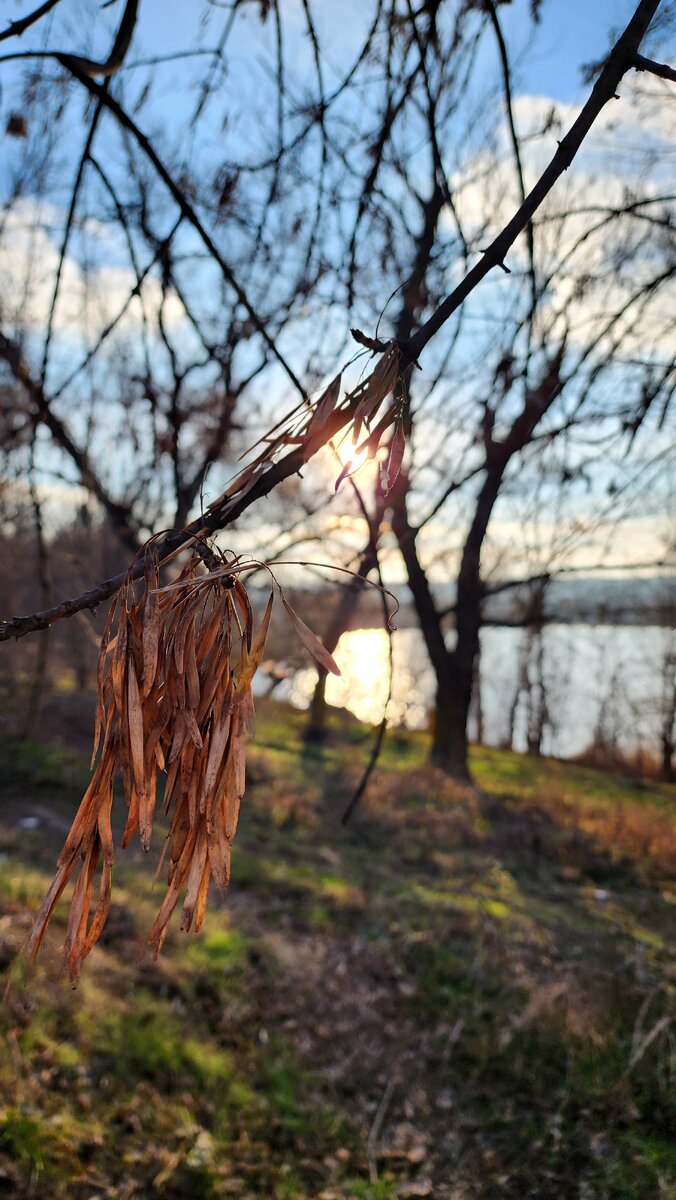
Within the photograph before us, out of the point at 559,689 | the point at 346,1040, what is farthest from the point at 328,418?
the point at 559,689

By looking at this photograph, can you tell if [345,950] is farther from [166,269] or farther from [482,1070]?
[166,269]

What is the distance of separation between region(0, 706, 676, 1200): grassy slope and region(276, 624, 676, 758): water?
29.6 feet

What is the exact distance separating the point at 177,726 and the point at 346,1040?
13.4 ft

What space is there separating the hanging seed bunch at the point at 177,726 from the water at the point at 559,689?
14.3 m

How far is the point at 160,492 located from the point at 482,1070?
24.3 ft

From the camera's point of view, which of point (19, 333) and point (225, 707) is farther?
point (19, 333)

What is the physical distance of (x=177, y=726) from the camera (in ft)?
2.82

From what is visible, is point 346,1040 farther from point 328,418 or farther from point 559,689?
point 559,689

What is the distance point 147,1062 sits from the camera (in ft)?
12.0

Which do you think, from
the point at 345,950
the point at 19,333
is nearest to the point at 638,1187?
the point at 345,950

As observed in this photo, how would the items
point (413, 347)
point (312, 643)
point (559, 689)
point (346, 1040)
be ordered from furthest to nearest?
point (559, 689)
point (346, 1040)
point (413, 347)
point (312, 643)

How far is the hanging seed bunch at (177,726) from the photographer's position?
33.0 inches

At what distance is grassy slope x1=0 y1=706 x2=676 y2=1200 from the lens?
3174mm

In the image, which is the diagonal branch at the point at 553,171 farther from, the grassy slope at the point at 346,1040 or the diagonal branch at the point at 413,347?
the grassy slope at the point at 346,1040
